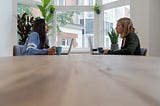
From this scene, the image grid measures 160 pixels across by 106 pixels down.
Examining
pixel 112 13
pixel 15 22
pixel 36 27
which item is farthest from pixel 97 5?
pixel 36 27

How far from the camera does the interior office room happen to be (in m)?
4.54

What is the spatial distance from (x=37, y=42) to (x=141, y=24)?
240 centimetres

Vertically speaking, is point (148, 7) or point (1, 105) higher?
point (148, 7)

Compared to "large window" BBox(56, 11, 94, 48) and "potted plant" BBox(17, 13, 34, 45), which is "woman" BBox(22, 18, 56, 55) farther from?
"large window" BBox(56, 11, 94, 48)

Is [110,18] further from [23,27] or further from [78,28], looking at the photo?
[23,27]

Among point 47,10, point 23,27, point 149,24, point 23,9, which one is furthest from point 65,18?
point 149,24

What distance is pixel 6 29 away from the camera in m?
4.77

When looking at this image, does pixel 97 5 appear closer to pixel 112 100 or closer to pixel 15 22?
pixel 15 22

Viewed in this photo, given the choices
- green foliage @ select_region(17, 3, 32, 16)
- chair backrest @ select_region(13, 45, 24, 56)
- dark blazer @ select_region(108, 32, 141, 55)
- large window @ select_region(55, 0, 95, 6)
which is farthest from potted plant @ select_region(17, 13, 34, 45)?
dark blazer @ select_region(108, 32, 141, 55)

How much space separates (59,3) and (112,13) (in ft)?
4.30

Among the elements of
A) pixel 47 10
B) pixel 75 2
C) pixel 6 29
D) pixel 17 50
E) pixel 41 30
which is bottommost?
pixel 17 50

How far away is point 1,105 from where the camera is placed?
22 cm

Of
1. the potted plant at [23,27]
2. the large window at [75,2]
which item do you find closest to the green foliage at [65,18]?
the large window at [75,2]

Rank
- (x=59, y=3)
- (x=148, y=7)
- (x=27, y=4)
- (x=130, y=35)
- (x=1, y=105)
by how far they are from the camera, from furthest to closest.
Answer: (x=59, y=3) < (x=27, y=4) < (x=148, y=7) < (x=130, y=35) < (x=1, y=105)
